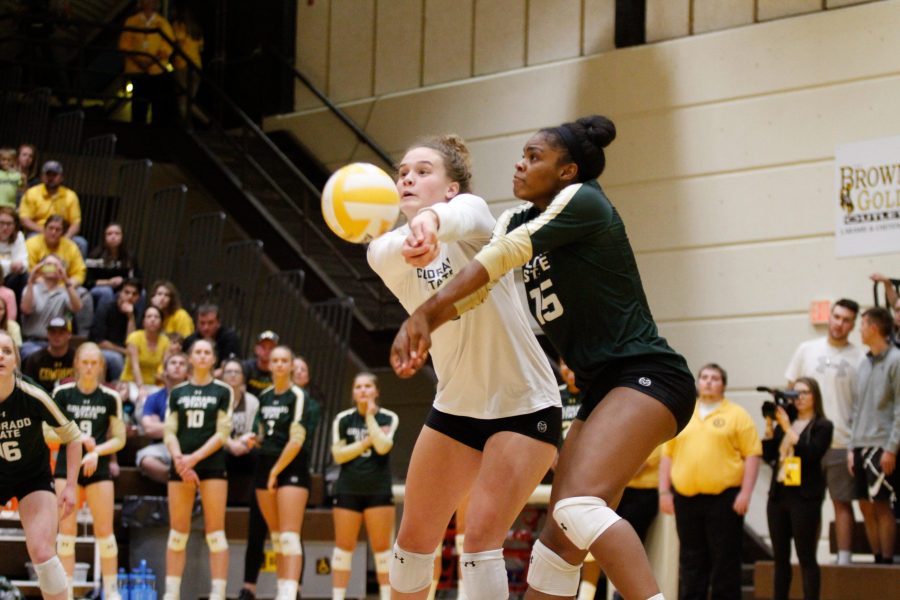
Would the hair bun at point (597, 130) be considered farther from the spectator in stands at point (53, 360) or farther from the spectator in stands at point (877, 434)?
→ the spectator in stands at point (53, 360)

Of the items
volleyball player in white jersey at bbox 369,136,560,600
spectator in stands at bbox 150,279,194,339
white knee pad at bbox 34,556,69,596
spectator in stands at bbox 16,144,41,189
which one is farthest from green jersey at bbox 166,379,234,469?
volleyball player in white jersey at bbox 369,136,560,600

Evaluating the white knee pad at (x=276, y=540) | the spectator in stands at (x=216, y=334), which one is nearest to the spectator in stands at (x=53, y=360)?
the spectator in stands at (x=216, y=334)

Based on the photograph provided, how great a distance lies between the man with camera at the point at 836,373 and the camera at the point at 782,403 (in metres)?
0.32

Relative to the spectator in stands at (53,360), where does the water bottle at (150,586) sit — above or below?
below

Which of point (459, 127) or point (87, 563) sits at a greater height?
point (459, 127)

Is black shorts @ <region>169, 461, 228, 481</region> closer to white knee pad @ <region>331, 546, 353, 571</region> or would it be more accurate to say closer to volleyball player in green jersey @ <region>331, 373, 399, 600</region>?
volleyball player in green jersey @ <region>331, 373, 399, 600</region>

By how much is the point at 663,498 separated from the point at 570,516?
18.9 feet

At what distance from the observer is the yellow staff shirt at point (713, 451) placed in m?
9.59

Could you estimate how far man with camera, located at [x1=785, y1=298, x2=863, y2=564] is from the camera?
32.9ft

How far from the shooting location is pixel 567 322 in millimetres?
4488

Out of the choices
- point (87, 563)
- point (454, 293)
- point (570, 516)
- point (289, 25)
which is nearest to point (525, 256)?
point (454, 293)

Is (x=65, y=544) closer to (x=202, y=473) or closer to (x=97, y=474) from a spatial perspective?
(x=97, y=474)

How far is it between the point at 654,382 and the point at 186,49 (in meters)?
14.0

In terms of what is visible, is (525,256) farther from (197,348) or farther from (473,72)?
(473,72)
